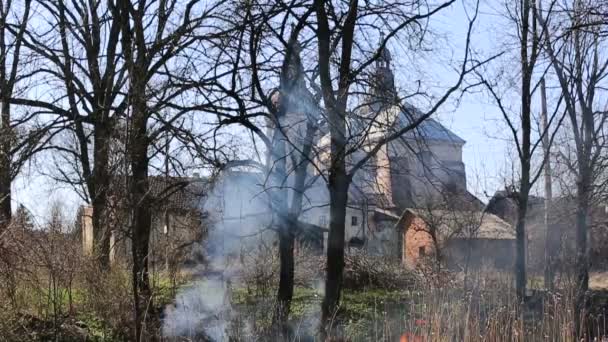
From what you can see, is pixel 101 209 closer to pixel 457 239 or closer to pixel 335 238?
pixel 335 238

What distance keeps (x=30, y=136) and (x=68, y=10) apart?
4786mm

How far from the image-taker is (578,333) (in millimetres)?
8047

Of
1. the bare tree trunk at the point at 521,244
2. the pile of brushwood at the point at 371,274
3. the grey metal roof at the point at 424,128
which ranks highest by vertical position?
the grey metal roof at the point at 424,128

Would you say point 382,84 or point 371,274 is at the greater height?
point 382,84

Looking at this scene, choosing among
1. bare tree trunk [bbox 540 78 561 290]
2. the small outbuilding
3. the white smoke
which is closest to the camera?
the white smoke

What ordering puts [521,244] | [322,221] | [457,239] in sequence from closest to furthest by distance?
[521,244], [322,221], [457,239]

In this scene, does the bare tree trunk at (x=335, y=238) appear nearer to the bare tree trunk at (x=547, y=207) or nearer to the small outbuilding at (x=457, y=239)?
the bare tree trunk at (x=547, y=207)

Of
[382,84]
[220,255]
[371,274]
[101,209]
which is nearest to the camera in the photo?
[382,84]

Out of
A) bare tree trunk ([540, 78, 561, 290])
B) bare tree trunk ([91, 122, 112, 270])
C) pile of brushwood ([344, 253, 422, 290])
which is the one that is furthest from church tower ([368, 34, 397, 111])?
pile of brushwood ([344, 253, 422, 290])

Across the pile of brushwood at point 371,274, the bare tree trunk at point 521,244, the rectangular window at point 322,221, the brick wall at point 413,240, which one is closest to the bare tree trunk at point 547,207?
the bare tree trunk at point 521,244

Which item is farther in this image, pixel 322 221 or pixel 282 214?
pixel 322 221

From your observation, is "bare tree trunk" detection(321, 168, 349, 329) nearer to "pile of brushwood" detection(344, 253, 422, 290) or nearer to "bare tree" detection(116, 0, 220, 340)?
"bare tree" detection(116, 0, 220, 340)

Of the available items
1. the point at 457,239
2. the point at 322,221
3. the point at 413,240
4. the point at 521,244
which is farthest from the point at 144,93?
the point at 413,240

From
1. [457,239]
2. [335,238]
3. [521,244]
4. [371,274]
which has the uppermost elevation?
[335,238]
